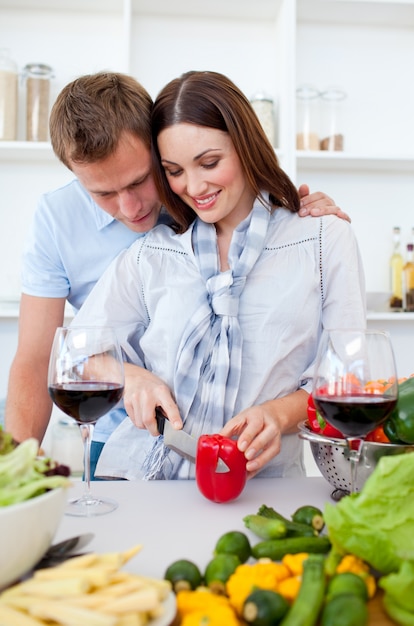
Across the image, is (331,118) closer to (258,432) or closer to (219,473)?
(258,432)

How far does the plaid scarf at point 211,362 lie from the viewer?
147cm

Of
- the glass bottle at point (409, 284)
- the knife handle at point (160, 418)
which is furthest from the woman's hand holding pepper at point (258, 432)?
the glass bottle at point (409, 284)

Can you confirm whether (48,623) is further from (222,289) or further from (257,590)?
(222,289)

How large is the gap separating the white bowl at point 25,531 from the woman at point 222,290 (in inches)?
30.8

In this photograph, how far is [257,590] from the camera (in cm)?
62

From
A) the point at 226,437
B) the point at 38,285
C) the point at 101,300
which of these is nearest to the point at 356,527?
the point at 226,437

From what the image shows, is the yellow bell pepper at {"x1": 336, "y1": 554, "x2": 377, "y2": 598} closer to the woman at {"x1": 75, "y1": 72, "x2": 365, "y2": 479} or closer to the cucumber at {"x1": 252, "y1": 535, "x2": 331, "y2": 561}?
the cucumber at {"x1": 252, "y1": 535, "x2": 331, "y2": 561}

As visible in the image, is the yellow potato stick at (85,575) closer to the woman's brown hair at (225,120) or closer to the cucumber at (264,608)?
the cucumber at (264,608)

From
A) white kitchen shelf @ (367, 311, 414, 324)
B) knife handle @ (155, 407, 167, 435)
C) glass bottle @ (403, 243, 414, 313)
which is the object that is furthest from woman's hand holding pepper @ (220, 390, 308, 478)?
glass bottle @ (403, 243, 414, 313)

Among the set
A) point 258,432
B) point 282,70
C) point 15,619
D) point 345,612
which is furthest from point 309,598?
point 282,70

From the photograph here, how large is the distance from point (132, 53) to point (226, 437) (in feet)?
7.40

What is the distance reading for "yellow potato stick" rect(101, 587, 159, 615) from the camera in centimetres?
56

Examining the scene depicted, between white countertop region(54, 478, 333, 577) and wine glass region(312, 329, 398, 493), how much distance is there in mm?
199

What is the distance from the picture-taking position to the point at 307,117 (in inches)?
116
